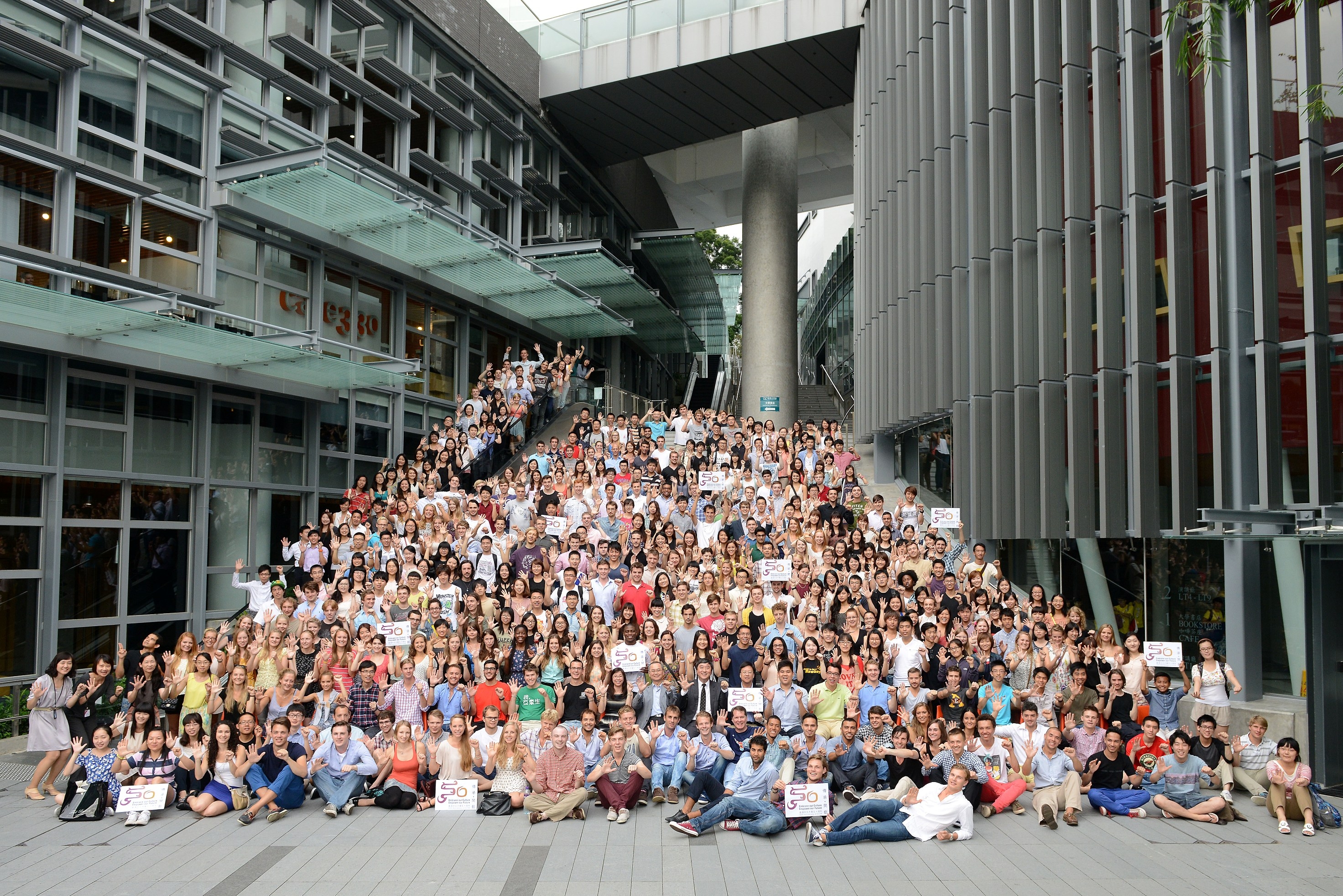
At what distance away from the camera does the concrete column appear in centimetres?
3044

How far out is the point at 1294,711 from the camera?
37.2ft

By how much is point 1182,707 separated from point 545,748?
7.23 meters

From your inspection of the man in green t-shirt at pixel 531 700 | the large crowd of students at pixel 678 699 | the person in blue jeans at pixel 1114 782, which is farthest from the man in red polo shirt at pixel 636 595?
the person in blue jeans at pixel 1114 782

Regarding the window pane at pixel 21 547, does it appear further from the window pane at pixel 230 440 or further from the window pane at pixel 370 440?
the window pane at pixel 370 440

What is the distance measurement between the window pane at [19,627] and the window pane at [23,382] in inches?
94.2

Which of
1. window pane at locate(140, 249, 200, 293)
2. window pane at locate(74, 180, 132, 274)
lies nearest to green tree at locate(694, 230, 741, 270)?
window pane at locate(140, 249, 200, 293)

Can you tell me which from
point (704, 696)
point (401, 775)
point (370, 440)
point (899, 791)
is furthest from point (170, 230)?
point (899, 791)

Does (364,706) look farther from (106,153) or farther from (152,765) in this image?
(106,153)

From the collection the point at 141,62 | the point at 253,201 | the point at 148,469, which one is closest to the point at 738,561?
the point at 148,469

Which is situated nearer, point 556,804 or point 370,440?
point 556,804

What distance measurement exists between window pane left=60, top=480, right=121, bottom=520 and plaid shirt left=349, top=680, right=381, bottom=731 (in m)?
6.46

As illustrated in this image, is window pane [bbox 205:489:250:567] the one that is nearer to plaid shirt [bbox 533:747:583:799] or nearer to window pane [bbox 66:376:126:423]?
window pane [bbox 66:376:126:423]

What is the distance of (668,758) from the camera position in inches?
423

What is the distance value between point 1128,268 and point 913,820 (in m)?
7.86
